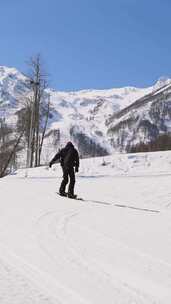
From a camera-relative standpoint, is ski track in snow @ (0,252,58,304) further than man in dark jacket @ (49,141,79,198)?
No

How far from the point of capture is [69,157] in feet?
48.4

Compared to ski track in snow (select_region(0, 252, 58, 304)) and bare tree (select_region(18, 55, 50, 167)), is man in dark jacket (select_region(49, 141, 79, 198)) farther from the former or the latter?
bare tree (select_region(18, 55, 50, 167))

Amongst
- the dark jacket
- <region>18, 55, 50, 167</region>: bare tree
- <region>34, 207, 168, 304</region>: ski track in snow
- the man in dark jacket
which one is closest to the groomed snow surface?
<region>34, 207, 168, 304</region>: ski track in snow

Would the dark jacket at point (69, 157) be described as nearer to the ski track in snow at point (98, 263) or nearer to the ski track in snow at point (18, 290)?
the ski track in snow at point (98, 263)

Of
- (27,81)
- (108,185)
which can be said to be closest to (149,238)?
(108,185)

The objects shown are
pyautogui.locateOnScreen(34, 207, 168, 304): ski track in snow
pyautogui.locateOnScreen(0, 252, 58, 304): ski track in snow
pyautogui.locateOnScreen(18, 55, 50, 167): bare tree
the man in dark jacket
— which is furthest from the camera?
pyautogui.locateOnScreen(18, 55, 50, 167): bare tree

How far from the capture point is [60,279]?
15.7ft

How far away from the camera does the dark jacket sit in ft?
48.4

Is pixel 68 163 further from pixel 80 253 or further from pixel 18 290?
pixel 18 290

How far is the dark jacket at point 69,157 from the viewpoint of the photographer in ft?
48.4

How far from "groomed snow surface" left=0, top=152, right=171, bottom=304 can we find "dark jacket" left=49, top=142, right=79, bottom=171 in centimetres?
206

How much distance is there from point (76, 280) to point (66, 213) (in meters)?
5.33

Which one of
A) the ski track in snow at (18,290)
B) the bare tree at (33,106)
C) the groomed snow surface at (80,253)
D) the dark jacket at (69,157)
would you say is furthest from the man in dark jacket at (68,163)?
the bare tree at (33,106)

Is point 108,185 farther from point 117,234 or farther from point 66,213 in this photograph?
point 117,234
